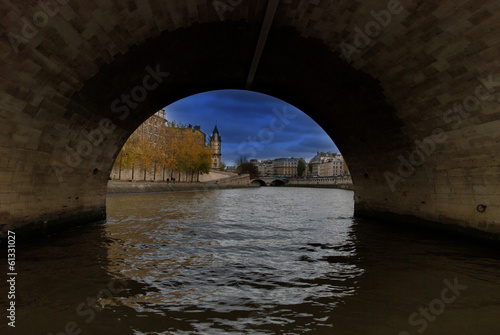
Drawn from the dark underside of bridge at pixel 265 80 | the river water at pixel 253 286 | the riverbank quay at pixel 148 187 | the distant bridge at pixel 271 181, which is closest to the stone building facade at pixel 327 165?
the distant bridge at pixel 271 181

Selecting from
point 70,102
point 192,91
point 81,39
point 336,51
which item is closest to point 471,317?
point 336,51

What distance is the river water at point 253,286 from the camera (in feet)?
13.8

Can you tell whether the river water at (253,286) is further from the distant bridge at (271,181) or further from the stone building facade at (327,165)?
the stone building facade at (327,165)

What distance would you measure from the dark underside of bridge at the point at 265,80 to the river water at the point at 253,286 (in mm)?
1906

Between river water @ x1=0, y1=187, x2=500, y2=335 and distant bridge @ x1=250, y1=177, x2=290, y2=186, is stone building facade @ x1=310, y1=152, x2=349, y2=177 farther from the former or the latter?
river water @ x1=0, y1=187, x2=500, y2=335

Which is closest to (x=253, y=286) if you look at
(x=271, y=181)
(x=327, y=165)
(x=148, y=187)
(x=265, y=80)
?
(x=265, y=80)

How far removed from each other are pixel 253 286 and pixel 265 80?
9.58m

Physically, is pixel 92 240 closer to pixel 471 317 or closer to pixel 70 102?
pixel 70 102

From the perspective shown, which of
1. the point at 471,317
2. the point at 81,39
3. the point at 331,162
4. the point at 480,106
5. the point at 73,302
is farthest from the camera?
the point at 331,162

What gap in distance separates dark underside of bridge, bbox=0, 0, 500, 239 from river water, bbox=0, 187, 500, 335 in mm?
1906

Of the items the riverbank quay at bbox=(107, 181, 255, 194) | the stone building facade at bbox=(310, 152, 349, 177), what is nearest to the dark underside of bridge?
the riverbank quay at bbox=(107, 181, 255, 194)

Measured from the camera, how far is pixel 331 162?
168625 millimetres

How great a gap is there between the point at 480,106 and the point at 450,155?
2.03 m

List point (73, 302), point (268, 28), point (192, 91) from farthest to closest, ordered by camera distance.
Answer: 1. point (192, 91)
2. point (268, 28)
3. point (73, 302)
